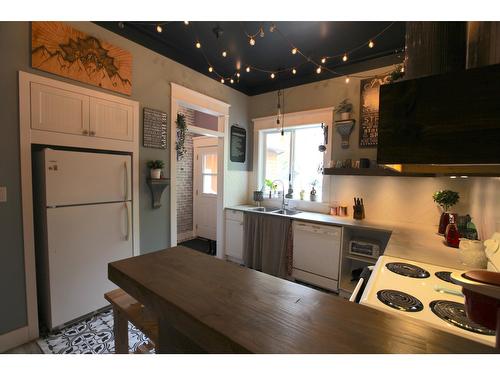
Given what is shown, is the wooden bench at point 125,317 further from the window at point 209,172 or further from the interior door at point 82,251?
the window at point 209,172

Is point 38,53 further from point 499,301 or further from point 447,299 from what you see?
point 447,299

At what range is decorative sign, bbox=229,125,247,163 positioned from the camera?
3936 mm

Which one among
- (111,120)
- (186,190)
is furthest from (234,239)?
(111,120)

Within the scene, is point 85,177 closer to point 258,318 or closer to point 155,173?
point 155,173

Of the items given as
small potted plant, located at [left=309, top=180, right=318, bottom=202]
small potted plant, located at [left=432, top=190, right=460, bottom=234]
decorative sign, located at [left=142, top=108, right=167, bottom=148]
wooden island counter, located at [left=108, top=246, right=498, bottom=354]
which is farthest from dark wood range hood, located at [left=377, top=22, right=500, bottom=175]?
small potted plant, located at [left=309, top=180, right=318, bottom=202]

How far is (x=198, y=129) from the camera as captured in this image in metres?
3.42

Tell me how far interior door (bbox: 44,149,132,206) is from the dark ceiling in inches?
54.2

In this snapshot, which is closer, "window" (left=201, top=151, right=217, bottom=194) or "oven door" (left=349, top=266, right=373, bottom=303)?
"oven door" (left=349, top=266, right=373, bottom=303)

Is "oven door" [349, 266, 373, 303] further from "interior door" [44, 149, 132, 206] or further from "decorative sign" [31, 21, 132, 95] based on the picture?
"decorative sign" [31, 21, 132, 95]

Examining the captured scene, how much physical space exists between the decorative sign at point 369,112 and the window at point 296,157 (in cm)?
62

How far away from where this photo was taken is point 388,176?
2877 mm

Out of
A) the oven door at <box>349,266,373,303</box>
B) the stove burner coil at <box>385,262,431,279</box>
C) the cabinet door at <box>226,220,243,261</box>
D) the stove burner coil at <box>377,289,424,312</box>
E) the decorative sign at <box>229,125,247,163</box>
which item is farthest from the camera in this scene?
the decorative sign at <box>229,125,247,163</box>

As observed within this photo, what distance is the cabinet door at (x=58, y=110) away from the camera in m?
1.91

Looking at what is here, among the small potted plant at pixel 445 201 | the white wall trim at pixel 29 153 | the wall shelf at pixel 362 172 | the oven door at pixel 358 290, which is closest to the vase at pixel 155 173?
the white wall trim at pixel 29 153
